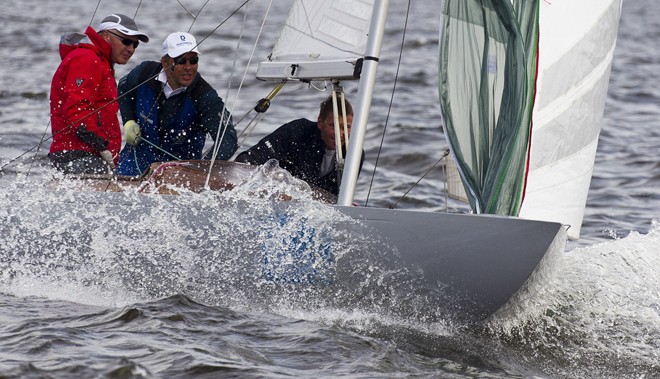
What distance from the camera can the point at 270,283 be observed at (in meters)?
4.30

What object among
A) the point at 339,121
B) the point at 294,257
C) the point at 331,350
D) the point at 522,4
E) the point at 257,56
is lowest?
the point at 331,350

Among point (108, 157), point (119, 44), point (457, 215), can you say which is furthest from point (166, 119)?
point (457, 215)

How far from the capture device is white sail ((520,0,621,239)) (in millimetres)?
4312

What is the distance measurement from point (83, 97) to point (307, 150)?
1.18m

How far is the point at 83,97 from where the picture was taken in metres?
5.35

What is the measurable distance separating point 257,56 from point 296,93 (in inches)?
159

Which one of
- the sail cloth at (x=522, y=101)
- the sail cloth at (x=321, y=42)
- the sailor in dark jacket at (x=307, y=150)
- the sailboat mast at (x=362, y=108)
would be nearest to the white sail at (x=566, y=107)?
the sail cloth at (x=522, y=101)

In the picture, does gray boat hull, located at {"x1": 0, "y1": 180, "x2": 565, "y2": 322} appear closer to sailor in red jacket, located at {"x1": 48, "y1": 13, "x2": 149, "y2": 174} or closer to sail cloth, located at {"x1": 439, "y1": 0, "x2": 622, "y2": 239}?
sail cloth, located at {"x1": 439, "y1": 0, "x2": 622, "y2": 239}

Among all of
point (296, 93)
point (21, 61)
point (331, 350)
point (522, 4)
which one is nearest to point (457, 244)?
point (331, 350)

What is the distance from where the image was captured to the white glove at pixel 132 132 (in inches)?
211

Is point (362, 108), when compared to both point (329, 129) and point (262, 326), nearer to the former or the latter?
point (329, 129)

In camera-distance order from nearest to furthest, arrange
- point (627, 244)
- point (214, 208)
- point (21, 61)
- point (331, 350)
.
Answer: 1. point (331, 350)
2. point (214, 208)
3. point (627, 244)
4. point (21, 61)

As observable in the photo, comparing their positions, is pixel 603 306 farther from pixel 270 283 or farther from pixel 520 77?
pixel 270 283

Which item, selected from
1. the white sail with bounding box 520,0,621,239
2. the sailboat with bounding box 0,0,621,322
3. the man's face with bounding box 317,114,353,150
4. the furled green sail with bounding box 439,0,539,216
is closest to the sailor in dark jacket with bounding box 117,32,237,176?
the man's face with bounding box 317,114,353,150
